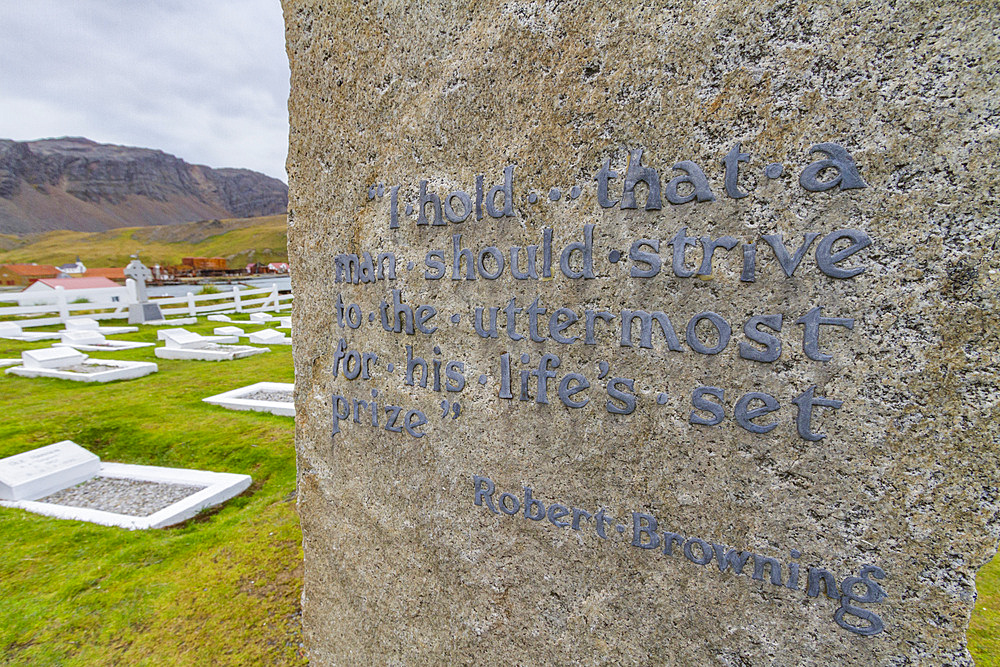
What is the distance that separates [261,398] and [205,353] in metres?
3.69

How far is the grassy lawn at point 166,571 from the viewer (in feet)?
8.32

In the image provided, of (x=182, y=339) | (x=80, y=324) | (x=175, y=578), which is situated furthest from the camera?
(x=80, y=324)

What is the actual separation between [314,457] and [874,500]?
7.29ft

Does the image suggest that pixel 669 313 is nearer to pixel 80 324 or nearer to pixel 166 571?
pixel 166 571

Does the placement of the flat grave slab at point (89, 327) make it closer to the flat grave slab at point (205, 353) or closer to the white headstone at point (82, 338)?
the white headstone at point (82, 338)

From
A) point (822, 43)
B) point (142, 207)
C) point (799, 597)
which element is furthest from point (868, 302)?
point (142, 207)

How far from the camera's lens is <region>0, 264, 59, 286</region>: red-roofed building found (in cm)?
3909

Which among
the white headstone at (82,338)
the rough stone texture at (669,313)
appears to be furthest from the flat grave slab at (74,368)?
the rough stone texture at (669,313)

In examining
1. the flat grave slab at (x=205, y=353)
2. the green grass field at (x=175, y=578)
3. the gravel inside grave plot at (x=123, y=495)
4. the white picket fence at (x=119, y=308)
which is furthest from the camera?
the white picket fence at (x=119, y=308)

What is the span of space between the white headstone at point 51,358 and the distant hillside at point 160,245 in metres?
61.4

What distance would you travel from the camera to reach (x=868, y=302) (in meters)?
1.28

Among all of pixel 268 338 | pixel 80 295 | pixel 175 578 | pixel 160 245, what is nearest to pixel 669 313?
pixel 175 578

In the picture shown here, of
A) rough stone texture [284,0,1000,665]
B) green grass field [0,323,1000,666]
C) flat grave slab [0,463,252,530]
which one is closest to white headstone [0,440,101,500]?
flat grave slab [0,463,252,530]

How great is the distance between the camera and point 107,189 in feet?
412
